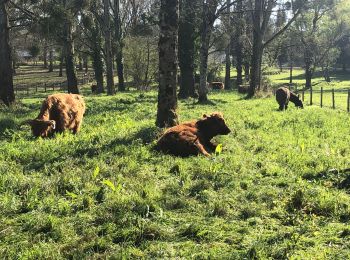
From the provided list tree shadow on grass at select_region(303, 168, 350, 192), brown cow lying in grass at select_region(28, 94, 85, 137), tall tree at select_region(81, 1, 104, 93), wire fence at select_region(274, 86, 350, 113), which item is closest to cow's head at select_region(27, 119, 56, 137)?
brown cow lying in grass at select_region(28, 94, 85, 137)

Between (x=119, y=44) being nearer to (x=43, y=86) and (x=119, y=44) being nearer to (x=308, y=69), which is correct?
(x=43, y=86)

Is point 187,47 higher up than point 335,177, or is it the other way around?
point 187,47

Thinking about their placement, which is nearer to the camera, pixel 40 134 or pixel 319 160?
pixel 319 160

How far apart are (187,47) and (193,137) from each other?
19.2 meters

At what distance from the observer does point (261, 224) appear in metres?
5.89

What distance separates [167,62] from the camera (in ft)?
39.5

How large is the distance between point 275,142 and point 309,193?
456cm

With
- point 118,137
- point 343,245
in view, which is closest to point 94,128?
point 118,137

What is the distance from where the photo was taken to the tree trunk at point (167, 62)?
39.4ft

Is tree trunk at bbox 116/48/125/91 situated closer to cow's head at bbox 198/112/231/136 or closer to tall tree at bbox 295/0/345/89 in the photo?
tall tree at bbox 295/0/345/89

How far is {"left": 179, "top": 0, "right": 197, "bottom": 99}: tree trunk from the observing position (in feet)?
88.9

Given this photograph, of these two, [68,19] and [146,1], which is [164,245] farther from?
[146,1]

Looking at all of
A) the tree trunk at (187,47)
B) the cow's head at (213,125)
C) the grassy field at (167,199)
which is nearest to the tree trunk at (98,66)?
the tree trunk at (187,47)

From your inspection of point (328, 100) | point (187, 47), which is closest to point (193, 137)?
point (187, 47)
